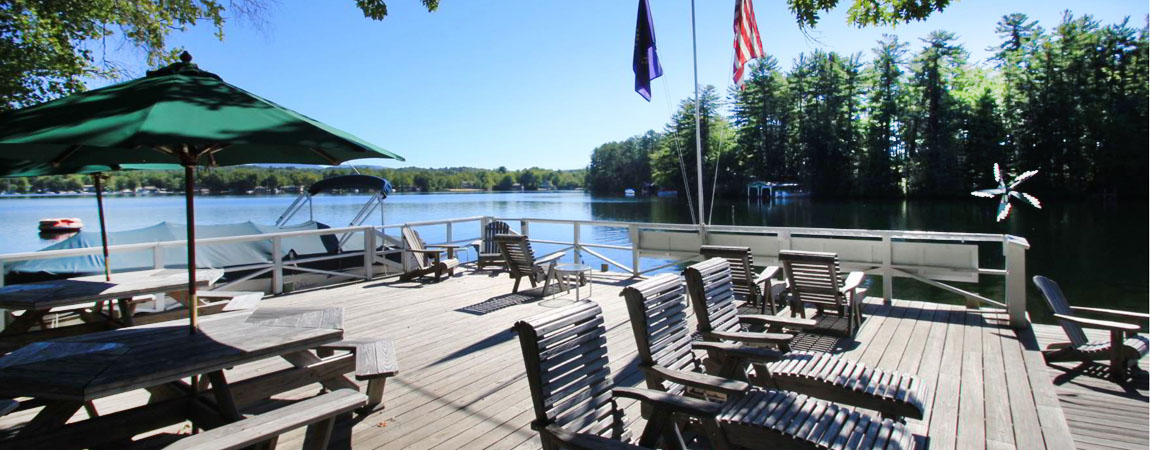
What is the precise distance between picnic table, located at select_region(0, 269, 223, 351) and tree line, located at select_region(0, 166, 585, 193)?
0.84 m

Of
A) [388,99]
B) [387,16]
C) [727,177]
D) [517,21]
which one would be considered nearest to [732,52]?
[387,16]

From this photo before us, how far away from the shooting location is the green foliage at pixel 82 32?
7.58 metres

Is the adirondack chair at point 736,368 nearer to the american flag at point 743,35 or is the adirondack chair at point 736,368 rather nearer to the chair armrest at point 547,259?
the chair armrest at point 547,259

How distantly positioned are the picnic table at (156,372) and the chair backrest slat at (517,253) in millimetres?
3683

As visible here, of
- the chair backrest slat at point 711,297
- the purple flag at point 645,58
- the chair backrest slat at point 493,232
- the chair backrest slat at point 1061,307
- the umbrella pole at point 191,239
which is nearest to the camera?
the umbrella pole at point 191,239

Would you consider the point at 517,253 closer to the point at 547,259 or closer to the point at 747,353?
the point at 547,259

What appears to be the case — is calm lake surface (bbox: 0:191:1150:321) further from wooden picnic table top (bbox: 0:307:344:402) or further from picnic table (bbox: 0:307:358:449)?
wooden picnic table top (bbox: 0:307:344:402)

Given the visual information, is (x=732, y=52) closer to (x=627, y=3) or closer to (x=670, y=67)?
(x=670, y=67)

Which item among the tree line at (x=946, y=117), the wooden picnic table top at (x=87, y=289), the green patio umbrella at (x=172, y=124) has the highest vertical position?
the tree line at (x=946, y=117)

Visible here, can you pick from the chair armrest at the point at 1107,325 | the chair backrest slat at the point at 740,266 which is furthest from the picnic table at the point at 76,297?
the chair armrest at the point at 1107,325

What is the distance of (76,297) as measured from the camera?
346cm

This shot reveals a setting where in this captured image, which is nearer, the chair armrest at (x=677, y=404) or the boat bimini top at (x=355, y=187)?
the chair armrest at (x=677, y=404)

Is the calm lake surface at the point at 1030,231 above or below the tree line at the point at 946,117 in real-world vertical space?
below

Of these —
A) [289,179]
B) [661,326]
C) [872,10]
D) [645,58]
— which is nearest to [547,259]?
[645,58]
